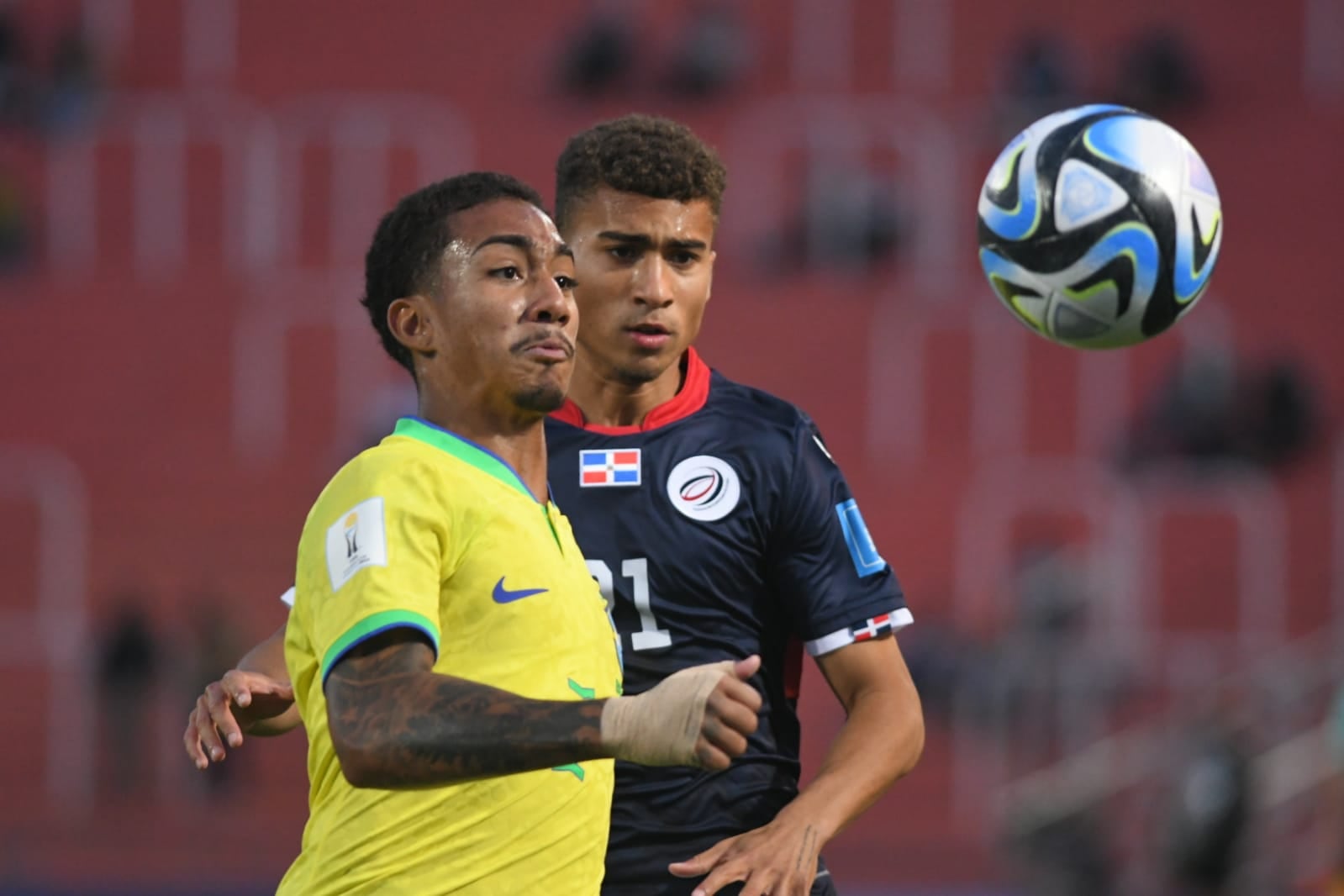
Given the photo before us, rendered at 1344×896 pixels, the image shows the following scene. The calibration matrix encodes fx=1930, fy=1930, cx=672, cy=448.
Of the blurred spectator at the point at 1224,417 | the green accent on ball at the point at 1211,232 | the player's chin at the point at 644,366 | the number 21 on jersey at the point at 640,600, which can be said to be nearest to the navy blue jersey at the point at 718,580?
the number 21 on jersey at the point at 640,600

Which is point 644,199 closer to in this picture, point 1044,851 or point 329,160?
point 1044,851

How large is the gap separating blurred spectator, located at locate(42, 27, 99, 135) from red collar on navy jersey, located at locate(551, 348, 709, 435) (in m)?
14.6

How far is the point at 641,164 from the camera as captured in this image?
4.23m

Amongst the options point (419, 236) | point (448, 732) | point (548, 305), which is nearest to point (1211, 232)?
point (548, 305)

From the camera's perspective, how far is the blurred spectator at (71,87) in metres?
17.5

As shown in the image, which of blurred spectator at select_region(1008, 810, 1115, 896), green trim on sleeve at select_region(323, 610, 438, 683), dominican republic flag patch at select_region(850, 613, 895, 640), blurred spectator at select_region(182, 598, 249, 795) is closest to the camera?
green trim on sleeve at select_region(323, 610, 438, 683)

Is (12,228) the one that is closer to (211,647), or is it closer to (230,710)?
(211,647)

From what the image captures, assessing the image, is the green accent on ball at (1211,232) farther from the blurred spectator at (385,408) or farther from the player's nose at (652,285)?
the blurred spectator at (385,408)

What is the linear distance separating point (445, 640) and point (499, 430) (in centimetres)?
42

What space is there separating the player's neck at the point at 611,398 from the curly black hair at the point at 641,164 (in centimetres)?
35

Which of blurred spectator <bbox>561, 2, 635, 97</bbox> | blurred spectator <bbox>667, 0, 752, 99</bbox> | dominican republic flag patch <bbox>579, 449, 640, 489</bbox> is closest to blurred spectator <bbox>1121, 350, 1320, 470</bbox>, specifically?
blurred spectator <bbox>667, 0, 752, 99</bbox>

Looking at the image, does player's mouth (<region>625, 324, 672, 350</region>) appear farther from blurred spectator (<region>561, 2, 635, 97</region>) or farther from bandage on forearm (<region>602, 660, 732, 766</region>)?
blurred spectator (<region>561, 2, 635, 97</region>)

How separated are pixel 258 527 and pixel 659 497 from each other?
12.5 m

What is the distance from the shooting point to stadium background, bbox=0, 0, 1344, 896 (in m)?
14.8
